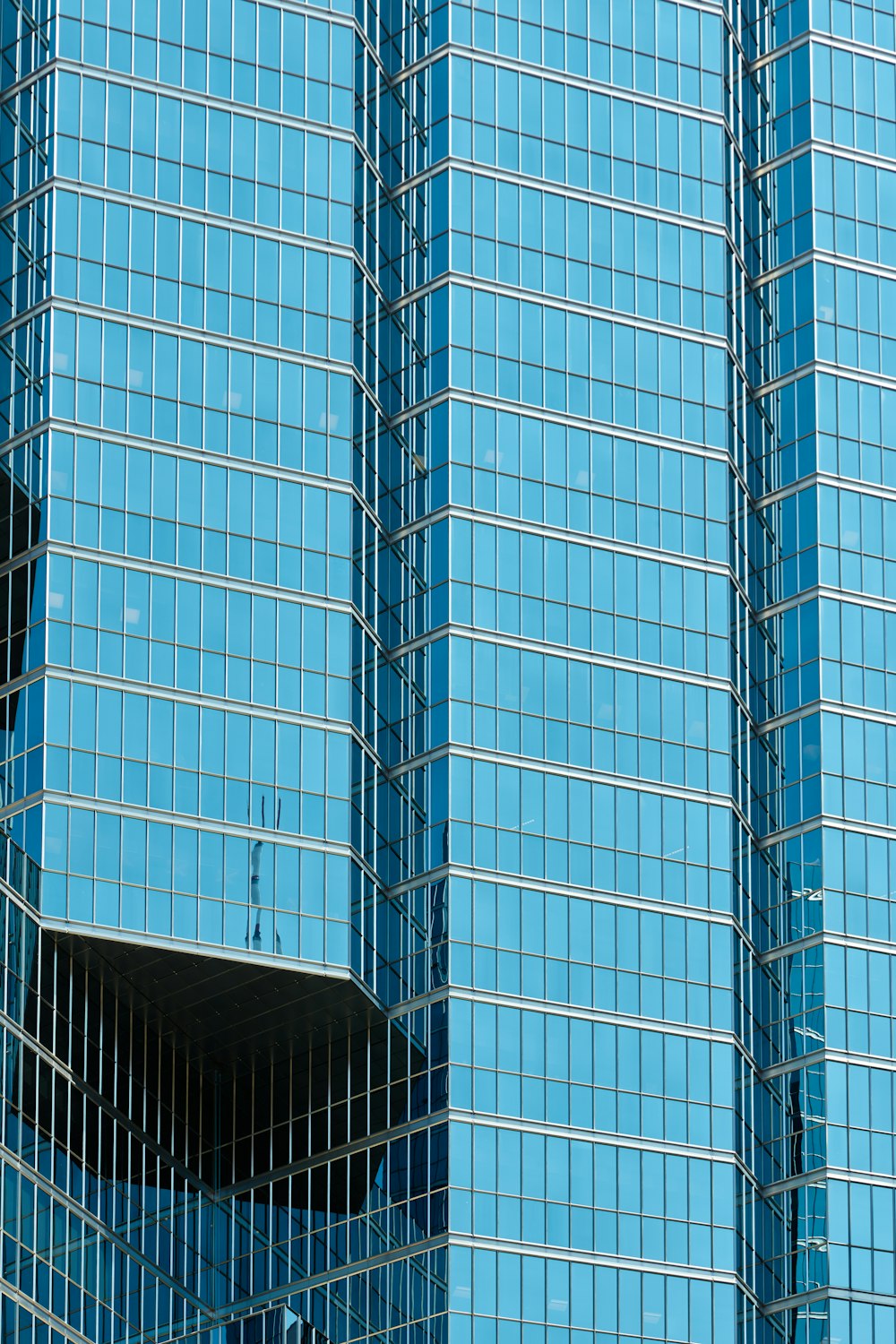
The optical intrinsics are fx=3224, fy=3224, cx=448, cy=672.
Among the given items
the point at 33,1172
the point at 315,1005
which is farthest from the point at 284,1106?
the point at 33,1172

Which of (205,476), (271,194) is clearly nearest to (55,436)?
(205,476)

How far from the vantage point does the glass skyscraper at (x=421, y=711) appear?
114 m

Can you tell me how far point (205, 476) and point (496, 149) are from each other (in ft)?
73.4

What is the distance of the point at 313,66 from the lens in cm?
12494

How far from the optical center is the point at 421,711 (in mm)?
122875

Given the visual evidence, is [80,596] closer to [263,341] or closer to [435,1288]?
[263,341]

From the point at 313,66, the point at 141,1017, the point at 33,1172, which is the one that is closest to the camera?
the point at 33,1172

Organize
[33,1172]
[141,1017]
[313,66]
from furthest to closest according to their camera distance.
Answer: [313,66] → [141,1017] → [33,1172]

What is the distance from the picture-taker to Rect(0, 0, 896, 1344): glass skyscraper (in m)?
114

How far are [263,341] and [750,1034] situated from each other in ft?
109

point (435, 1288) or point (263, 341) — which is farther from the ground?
point (263, 341)

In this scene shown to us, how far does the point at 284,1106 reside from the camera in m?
124

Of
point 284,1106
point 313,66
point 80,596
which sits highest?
point 313,66

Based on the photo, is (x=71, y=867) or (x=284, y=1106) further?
(x=284, y=1106)
